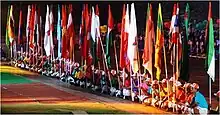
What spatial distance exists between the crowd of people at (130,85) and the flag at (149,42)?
191 mm

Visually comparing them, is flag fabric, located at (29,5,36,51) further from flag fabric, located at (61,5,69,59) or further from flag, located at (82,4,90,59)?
flag, located at (82,4,90,59)

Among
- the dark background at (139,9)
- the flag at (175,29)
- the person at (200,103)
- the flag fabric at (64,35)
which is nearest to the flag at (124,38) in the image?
the dark background at (139,9)

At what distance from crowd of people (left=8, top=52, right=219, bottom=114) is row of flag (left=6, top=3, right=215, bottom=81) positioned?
13 centimetres

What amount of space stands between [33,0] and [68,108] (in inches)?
83.9

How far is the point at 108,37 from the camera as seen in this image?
5.14m

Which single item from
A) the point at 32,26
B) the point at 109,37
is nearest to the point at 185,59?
the point at 109,37

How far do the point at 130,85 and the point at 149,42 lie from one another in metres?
0.65

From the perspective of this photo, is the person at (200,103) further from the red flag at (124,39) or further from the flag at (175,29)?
the red flag at (124,39)

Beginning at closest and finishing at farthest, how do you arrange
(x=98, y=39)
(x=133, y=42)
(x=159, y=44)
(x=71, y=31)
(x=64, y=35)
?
Result: (x=159, y=44) → (x=133, y=42) → (x=98, y=39) → (x=71, y=31) → (x=64, y=35)

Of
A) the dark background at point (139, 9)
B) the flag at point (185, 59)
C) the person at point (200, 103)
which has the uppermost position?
the dark background at point (139, 9)

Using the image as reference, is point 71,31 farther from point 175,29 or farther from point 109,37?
point 175,29

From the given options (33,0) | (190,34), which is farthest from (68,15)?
(190,34)

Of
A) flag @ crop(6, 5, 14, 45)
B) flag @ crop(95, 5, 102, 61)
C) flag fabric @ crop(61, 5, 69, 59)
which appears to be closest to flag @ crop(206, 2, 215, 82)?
flag @ crop(95, 5, 102, 61)

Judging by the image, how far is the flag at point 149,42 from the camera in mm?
4531
